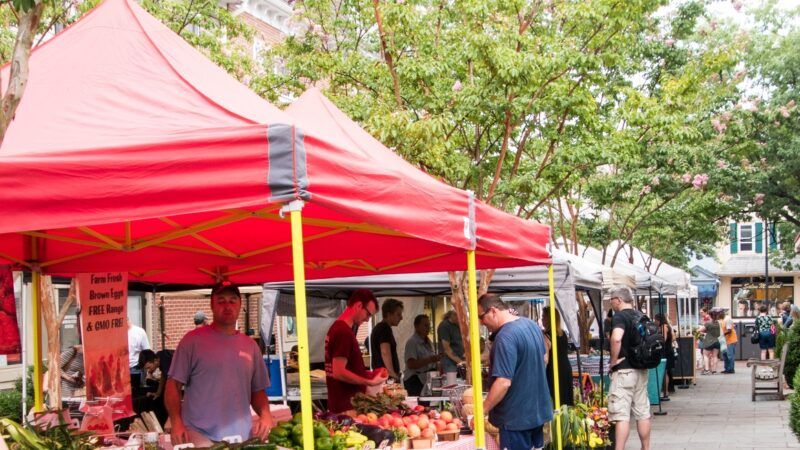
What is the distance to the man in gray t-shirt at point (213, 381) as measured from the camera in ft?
21.6

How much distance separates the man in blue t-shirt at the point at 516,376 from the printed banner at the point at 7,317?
3267mm

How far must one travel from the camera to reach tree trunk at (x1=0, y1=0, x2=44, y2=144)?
16.8 ft

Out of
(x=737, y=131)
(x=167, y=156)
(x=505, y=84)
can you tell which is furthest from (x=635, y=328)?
(x=737, y=131)

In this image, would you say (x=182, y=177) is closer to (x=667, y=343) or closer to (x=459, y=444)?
(x=459, y=444)

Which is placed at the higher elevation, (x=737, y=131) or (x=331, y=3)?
(x=331, y=3)

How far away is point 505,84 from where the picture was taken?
14.5 metres

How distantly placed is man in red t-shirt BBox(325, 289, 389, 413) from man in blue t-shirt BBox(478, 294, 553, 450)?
161 centimetres

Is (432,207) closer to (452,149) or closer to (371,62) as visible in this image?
(452,149)

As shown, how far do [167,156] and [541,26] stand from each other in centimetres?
1270

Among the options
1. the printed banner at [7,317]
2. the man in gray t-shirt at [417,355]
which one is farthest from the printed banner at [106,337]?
the man in gray t-shirt at [417,355]

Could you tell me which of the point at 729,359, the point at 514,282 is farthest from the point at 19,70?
the point at 729,359

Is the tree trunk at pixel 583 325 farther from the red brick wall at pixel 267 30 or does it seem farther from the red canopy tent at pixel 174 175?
the red canopy tent at pixel 174 175

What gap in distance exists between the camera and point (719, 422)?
17891mm

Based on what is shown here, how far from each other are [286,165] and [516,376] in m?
3.66
